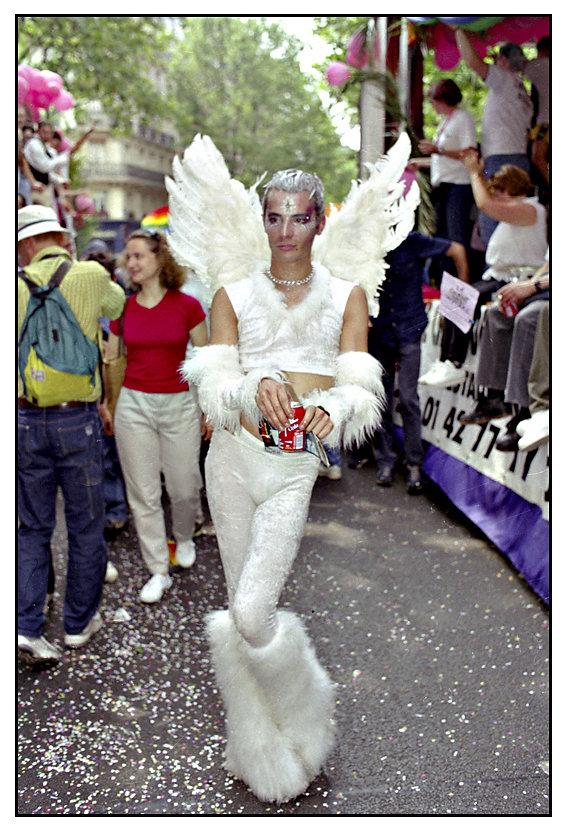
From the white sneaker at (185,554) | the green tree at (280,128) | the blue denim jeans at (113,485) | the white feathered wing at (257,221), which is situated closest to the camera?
the white feathered wing at (257,221)

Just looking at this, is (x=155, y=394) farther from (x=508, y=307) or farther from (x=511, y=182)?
(x=511, y=182)

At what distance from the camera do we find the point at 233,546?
2801 mm

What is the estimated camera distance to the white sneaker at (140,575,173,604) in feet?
14.8

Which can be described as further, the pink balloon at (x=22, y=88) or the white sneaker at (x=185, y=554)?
the pink balloon at (x=22, y=88)

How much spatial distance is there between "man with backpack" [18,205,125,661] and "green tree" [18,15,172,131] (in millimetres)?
16405

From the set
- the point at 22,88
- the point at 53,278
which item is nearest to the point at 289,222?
the point at 53,278

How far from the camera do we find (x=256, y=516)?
272cm

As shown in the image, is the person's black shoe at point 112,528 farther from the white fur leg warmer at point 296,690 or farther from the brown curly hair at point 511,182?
the brown curly hair at point 511,182

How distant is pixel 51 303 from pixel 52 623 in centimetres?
176

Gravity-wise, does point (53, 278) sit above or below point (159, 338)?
above

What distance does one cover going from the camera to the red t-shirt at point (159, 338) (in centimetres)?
443

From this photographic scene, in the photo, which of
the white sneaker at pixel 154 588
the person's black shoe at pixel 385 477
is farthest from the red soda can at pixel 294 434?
the person's black shoe at pixel 385 477

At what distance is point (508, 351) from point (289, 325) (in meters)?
2.66

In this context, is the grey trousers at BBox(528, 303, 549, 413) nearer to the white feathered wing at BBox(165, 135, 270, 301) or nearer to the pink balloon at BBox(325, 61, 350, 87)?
the white feathered wing at BBox(165, 135, 270, 301)
